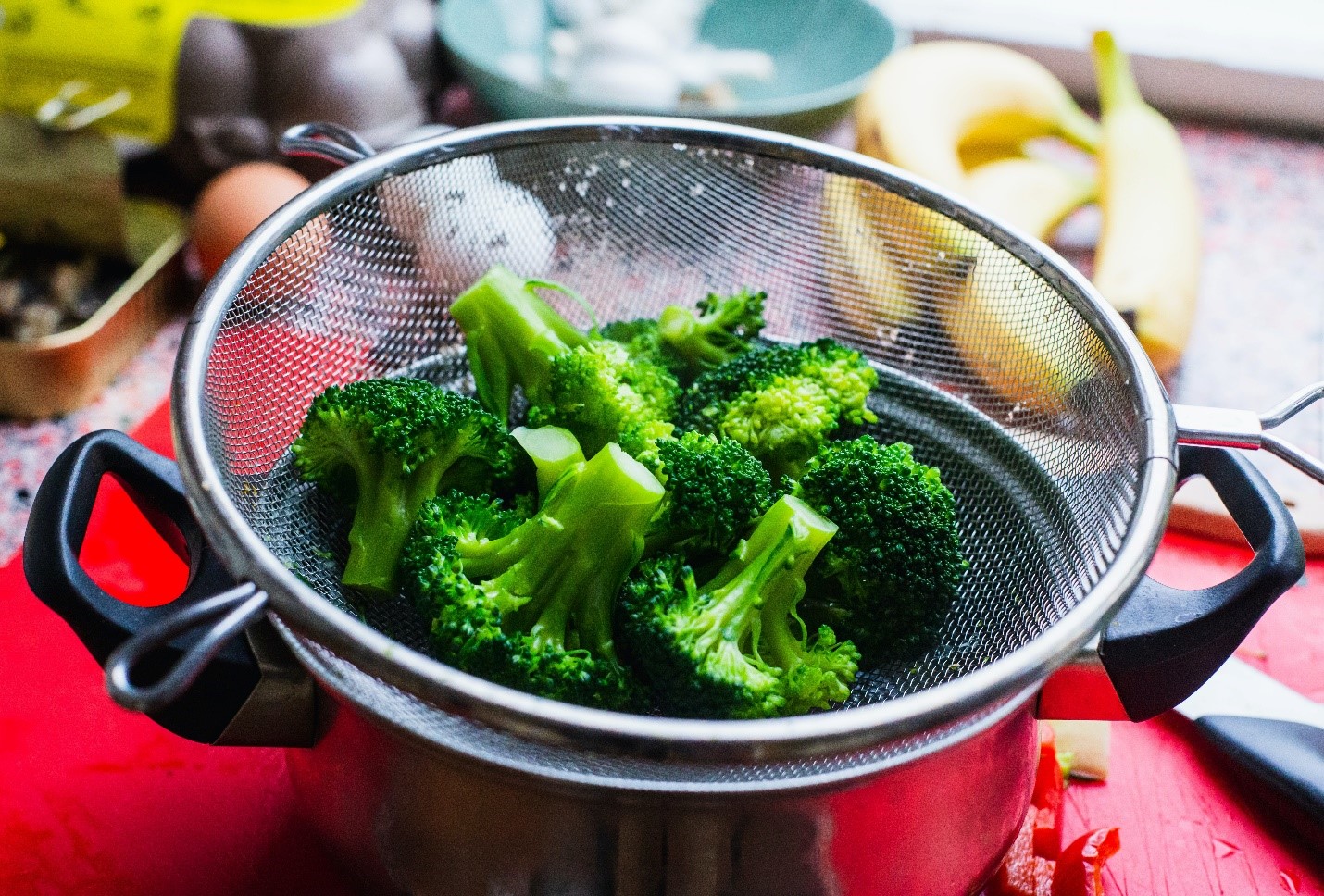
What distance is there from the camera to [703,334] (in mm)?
1038

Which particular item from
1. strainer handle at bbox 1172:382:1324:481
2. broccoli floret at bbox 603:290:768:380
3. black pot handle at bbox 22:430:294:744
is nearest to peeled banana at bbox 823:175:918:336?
broccoli floret at bbox 603:290:768:380

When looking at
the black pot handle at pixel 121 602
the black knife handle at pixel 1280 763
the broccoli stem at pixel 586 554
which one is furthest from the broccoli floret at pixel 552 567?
the black knife handle at pixel 1280 763

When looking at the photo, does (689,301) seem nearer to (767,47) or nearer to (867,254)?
(867,254)

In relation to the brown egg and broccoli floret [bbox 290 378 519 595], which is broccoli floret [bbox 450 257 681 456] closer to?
broccoli floret [bbox 290 378 519 595]

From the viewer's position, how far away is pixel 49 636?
3.16 feet

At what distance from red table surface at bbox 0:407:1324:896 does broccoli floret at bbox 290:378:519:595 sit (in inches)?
8.1

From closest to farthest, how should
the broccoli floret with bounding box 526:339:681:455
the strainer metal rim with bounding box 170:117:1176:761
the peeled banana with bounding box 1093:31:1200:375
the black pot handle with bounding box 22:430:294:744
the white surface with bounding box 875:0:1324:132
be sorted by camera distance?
the strainer metal rim with bounding box 170:117:1176:761, the black pot handle with bounding box 22:430:294:744, the broccoli floret with bounding box 526:339:681:455, the peeled banana with bounding box 1093:31:1200:375, the white surface with bounding box 875:0:1324:132

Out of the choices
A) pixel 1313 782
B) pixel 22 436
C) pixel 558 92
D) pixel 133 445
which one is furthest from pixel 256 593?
pixel 558 92

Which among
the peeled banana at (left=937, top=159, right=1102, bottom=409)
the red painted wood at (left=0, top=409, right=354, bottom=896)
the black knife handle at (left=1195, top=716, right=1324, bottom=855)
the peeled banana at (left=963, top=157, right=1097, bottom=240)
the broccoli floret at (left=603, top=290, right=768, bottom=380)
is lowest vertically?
the red painted wood at (left=0, top=409, right=354, bottom=896)

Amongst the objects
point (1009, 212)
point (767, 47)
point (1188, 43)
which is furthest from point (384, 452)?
point (1188, 43)

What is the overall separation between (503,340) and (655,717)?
46 cm

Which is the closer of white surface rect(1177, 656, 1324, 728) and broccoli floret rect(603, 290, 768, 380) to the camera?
white surface rect(1177, 656, 1324, 728)

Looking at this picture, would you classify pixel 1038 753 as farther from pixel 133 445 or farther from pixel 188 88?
pixel 188 88

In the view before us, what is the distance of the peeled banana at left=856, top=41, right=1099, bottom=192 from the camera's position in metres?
1.53
